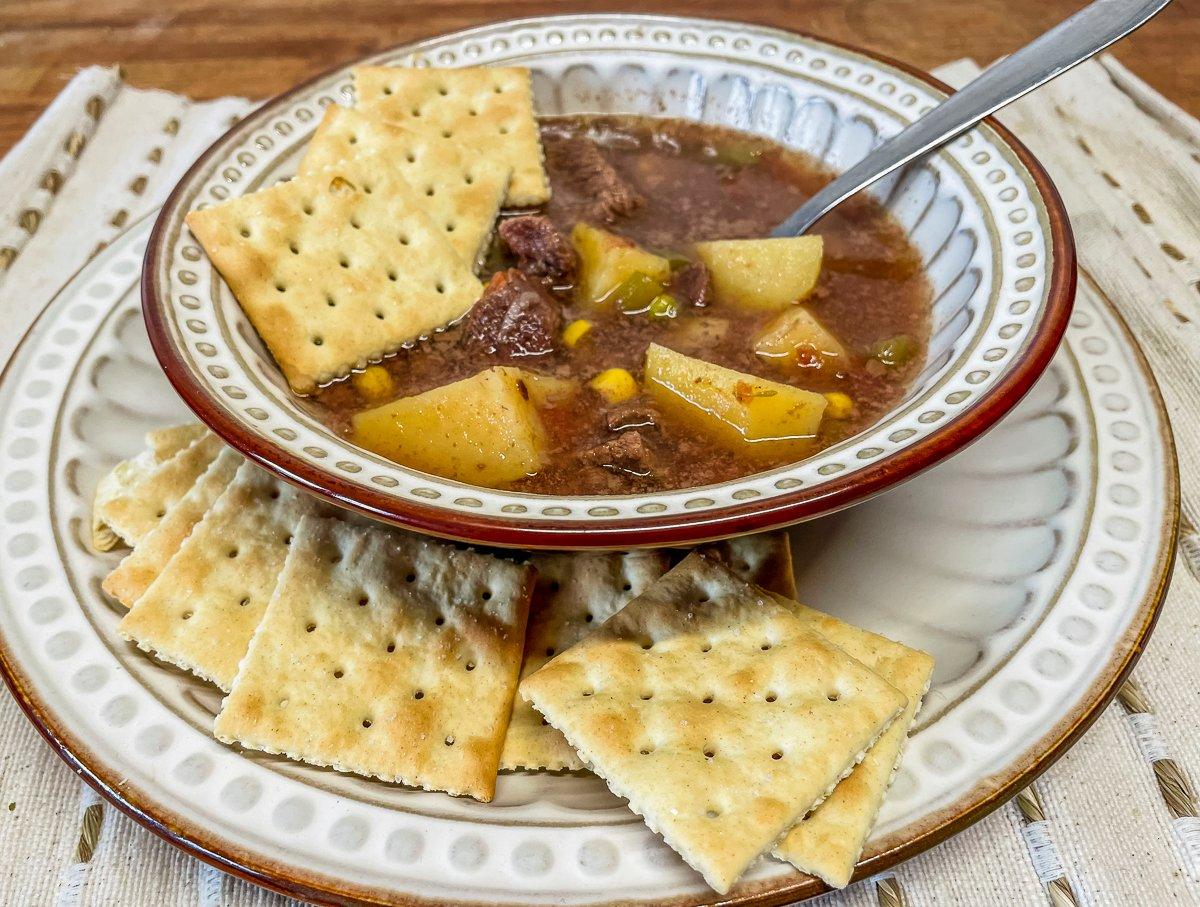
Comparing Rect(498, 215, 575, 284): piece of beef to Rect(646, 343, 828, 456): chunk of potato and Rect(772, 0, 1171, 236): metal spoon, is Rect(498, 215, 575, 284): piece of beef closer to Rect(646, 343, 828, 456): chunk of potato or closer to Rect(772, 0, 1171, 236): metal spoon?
Rect(646, 343, 828, 456): chunk of potato

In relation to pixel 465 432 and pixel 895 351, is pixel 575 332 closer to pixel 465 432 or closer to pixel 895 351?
pixel 465 432

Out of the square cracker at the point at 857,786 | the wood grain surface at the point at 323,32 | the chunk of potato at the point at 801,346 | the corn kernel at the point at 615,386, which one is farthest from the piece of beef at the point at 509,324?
the wood grain surface at the point at 323,32

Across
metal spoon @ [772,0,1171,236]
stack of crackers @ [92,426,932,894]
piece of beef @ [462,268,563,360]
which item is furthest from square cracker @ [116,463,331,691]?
metal spoon @ [772,0,1171,236]

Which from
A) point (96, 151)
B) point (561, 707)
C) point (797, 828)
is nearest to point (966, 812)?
point (797, 828)

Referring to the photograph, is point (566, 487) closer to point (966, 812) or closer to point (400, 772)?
point (400, 772)

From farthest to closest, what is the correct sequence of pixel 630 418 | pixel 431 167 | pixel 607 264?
1. pixel 431 167
2. pixel 607 264
3. pixel 630 418

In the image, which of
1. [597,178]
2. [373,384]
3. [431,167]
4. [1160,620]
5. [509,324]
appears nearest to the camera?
[1160,620]

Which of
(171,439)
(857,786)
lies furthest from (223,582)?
(857,786)
